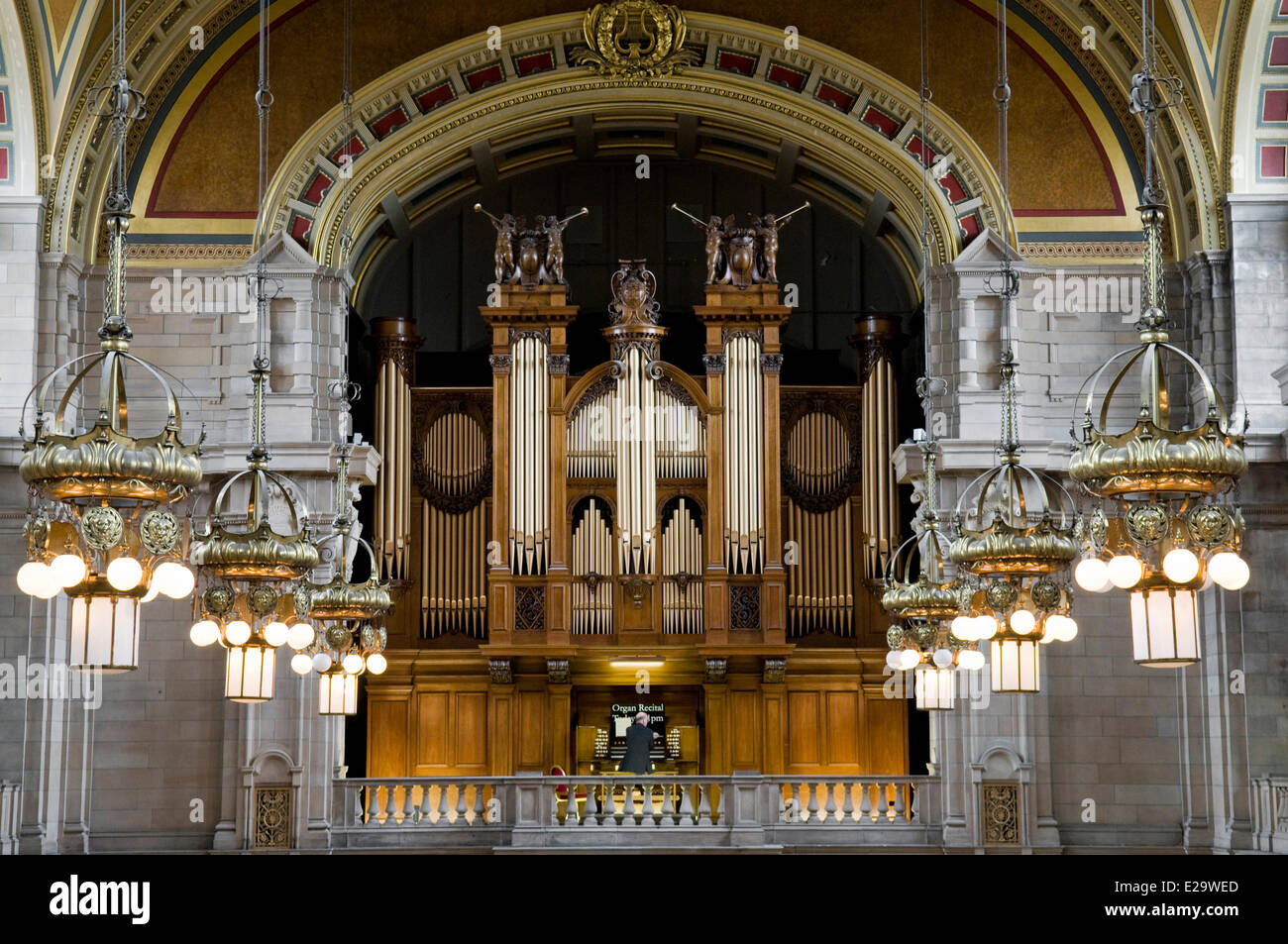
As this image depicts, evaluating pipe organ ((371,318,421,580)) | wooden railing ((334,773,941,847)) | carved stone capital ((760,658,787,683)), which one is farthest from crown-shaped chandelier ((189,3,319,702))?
carved stone capital ((760,658,787,683))

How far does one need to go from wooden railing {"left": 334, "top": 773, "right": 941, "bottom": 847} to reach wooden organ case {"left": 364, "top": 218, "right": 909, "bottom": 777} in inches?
67.4

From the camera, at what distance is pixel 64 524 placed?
10219 mm

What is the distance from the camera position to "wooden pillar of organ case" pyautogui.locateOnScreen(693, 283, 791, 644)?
65.4 ft

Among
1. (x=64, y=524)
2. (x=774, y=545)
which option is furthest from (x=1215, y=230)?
(x=64, y=524)

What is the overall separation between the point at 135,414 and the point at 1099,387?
994cm

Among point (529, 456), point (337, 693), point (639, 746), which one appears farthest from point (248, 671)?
point (529, 456)

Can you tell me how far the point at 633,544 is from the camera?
20.2 m

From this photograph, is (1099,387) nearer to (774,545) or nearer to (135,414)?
(774,545)

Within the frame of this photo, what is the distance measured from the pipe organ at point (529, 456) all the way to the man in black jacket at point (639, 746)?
2.18 meters

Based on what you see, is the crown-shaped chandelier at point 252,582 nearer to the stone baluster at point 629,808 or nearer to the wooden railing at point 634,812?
the wooden railing at point 634,812

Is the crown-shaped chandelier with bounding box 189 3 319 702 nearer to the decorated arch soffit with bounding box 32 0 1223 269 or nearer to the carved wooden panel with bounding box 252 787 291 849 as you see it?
the carved wooden panel with bounding box 252 787 291 849

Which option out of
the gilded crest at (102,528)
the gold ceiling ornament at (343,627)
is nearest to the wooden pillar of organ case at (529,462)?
the gold ceiling ornament at (343,627)

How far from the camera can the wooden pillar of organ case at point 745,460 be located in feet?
65.4

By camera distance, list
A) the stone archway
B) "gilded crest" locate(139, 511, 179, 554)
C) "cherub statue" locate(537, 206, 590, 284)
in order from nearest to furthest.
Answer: "gilded crest" locate(139, 511, 179, 554)
the stone archway
"cherub statue" locate(537, 206, 590, 284)
